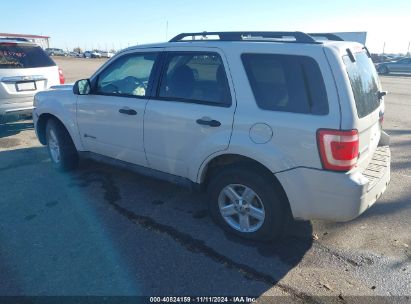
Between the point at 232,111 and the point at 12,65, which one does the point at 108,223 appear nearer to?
the point at 232,111

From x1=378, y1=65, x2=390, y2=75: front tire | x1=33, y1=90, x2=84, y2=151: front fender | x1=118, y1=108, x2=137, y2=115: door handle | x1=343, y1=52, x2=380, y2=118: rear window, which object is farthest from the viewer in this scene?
x1=378, y1=65, x2=390, y2=75: front tire

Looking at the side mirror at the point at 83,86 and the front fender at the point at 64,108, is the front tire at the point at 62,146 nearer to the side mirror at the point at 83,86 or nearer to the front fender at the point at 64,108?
the front fender at the point at 64,108

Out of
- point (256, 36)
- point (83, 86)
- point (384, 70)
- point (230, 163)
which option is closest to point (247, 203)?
point (230, 163)

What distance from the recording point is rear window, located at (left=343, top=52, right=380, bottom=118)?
2781 millimetres

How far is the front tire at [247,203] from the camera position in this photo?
10.0 feet

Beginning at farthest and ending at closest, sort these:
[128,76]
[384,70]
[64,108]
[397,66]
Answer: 1. [384,70]
2. [397,66]
3. [64,108]
4. [128,76]

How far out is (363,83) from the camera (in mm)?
3016

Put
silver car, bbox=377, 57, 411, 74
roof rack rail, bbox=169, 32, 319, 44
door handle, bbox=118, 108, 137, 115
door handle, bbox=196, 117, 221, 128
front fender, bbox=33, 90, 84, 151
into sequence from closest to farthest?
roof rack rail, bbox=169, 32, 319, 44 → door handle, bbox=196, 117, 221, 128 → door handle, bbox=118, 108, 137, 115 → front fender, bbox=33, 90, 84, 151 → silver car, bbox=377, 57, 411, 74

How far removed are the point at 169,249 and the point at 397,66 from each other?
29.4 meters

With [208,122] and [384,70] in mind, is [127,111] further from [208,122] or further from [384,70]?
[384,70]

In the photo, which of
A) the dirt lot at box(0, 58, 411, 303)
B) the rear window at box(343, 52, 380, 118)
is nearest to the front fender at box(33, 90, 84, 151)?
the dirt lot at box(0, 58, 411, 303)

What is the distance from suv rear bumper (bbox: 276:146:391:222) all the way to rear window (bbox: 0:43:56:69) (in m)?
6.15

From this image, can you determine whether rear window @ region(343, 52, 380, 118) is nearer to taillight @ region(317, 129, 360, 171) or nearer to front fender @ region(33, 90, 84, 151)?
taillight @ region(317, 129, 360, 171)

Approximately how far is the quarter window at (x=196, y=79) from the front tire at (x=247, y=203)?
0.70m
